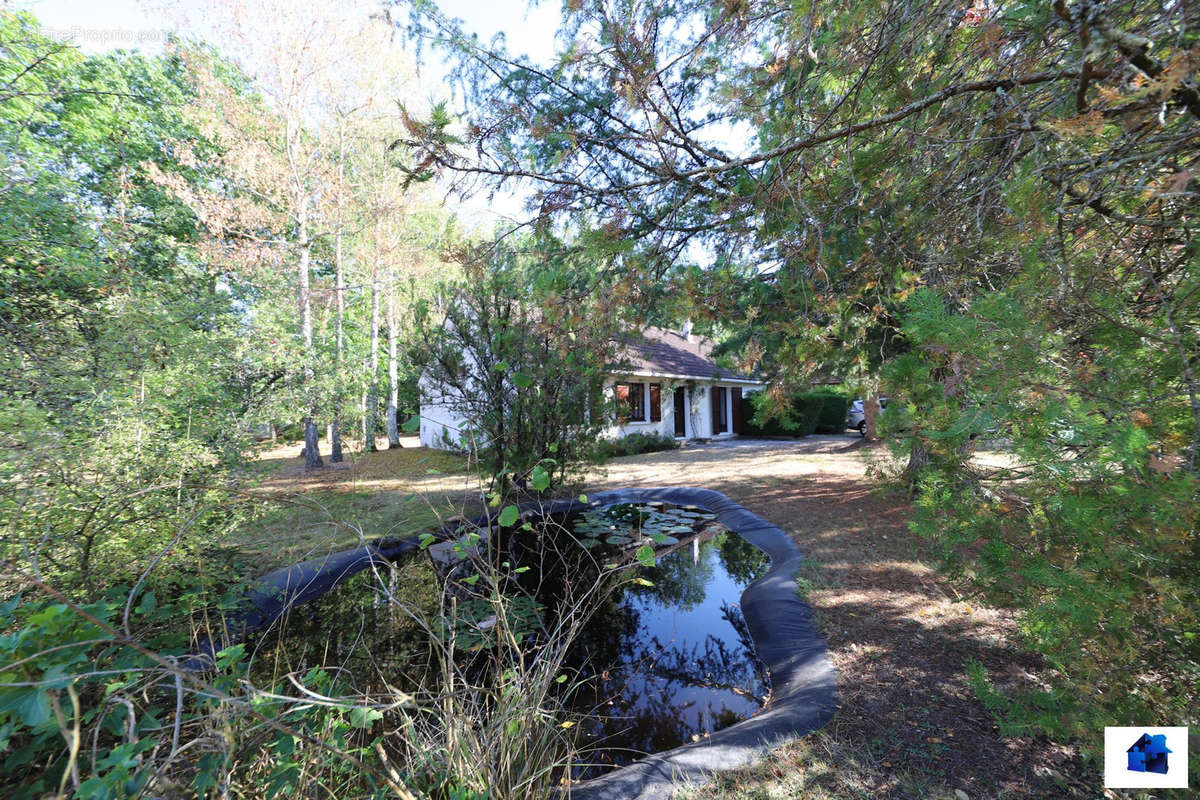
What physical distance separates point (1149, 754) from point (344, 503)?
9.25 meters

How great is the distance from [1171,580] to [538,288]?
3.00 meters

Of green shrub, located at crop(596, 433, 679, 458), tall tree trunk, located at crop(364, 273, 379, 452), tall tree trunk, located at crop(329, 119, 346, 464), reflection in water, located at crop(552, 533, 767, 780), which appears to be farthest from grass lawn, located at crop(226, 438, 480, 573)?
green shrub, located at crop(596, 433, 679, 458)

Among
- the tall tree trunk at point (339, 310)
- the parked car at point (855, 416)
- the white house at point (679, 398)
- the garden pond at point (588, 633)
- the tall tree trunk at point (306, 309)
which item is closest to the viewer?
the garden pond at point (588, 633)

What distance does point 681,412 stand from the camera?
56.4ft

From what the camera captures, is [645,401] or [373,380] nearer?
[373,380]

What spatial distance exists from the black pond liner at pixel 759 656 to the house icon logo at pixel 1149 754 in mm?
1206

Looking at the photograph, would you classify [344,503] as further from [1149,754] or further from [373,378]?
[1149,754]

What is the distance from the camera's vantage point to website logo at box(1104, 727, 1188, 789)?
156cm

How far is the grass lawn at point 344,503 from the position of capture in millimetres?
4285

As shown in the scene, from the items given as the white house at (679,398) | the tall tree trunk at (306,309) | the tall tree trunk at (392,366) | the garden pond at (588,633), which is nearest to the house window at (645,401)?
the white house at (679,398)

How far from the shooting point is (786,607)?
386cm

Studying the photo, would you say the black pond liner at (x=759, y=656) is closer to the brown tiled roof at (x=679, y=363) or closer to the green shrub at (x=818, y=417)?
the brown tiled roof at (x=679, y=363)

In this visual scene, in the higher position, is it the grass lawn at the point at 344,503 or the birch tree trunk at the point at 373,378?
the birch tree trunk at the point at 373,378

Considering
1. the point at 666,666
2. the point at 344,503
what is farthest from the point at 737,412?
the point at 666,666
